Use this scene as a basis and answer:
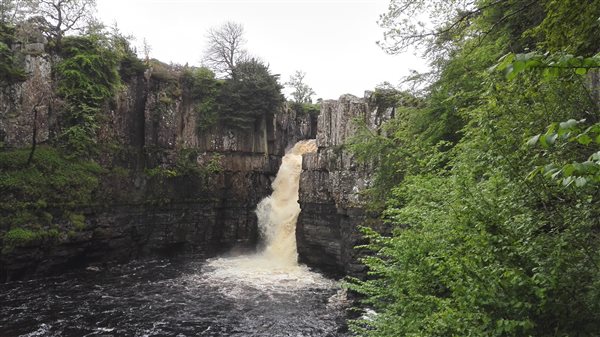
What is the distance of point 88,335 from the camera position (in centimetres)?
1308

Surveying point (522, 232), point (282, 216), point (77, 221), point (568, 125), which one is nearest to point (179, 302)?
point (77, 221)

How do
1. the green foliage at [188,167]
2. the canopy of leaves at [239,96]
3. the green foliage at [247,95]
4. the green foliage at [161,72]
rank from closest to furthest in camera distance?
the green foliage at [188,167]
the green foliage at [161,72]
the canopy of leaves at [239,96]
the green foliage at [247,95]

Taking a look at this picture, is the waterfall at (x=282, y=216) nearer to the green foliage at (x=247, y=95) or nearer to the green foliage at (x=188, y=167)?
the green foliage at (x=188, y=167)

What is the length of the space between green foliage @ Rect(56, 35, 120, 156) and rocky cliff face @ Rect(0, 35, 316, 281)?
2.22ft

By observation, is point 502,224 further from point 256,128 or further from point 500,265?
point 256,128

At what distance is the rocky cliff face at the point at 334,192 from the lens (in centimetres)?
2167

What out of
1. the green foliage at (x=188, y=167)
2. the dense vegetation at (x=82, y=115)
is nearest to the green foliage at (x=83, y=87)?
the dense vegetation at (x=82, y=115)

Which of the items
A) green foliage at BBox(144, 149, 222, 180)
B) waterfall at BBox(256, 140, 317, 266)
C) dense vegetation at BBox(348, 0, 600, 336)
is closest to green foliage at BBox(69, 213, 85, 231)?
green foliage at BBox(144, 149, 222, 180)

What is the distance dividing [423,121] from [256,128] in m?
19.9

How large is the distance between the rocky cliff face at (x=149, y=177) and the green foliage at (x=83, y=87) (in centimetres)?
68

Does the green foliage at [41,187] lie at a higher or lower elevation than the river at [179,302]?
higher

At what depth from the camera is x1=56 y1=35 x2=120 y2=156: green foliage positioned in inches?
856

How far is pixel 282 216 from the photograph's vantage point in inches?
1141

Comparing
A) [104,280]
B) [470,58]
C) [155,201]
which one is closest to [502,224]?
[470,58]
